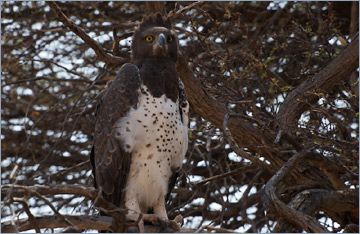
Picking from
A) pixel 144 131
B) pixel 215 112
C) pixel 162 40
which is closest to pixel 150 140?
pixel 144 131

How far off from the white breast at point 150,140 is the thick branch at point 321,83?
1049mm

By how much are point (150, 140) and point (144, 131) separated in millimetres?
92

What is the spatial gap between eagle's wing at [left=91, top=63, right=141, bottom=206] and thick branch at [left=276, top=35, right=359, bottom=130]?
1.41m

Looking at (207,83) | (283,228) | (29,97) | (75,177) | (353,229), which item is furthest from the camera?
(29,97)

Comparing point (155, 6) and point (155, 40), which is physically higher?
point (155, 6)

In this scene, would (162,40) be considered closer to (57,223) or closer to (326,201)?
(326,201)

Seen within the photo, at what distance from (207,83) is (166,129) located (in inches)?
51.4

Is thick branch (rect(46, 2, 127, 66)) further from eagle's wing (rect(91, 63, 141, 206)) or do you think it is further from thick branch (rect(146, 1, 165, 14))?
thick branch (rect(146, 1, 165, 14))

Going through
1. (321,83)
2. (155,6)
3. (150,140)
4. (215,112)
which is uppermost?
(155,6)

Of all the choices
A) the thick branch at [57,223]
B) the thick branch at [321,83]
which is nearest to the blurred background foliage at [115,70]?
the thick branch at [321,83]

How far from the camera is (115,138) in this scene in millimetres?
5188

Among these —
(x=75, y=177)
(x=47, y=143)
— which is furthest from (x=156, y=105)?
(x=47, y=143)

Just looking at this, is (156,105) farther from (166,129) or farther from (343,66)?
(343,66)

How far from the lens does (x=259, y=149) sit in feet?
18.7
